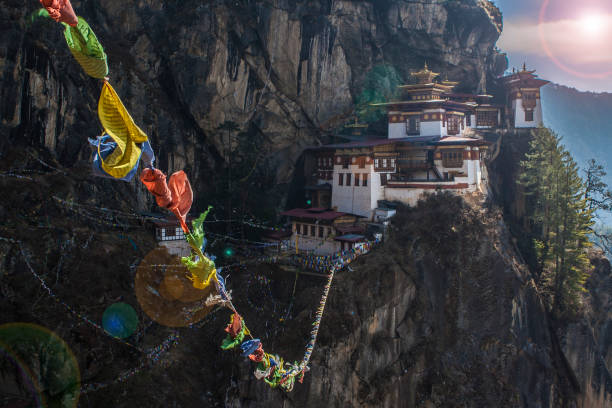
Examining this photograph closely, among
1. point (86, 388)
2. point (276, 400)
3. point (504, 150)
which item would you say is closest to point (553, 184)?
point (504, 150)

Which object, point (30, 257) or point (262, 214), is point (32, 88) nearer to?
point (30, 257)

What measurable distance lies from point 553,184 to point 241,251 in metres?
26.5

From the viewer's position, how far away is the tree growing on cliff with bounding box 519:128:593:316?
1451 inches

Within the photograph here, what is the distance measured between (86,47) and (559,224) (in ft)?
132

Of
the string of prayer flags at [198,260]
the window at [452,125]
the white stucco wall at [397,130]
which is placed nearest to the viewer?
the string of prayer flags at [198,260]

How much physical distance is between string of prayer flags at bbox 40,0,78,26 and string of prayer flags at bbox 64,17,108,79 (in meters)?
0.12

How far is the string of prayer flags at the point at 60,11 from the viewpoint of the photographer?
17.1 ft

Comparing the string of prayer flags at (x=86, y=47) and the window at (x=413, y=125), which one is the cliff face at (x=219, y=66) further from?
the string of prayer flags at (x=86, y=47)

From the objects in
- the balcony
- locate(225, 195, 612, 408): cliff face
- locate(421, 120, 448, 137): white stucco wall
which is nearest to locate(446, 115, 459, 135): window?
locate(421, 120, 448, 137): white stucco wall

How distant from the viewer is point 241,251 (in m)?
34.9

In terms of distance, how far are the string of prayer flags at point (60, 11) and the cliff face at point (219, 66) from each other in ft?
82.8

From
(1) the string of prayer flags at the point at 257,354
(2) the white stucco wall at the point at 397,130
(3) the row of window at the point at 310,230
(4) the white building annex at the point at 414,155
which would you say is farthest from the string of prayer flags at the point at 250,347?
(2) the white stucco wall at the point at 397,130

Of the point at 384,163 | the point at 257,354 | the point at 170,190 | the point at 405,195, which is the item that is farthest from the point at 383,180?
the point at 170,190

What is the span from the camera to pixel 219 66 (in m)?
38.9
